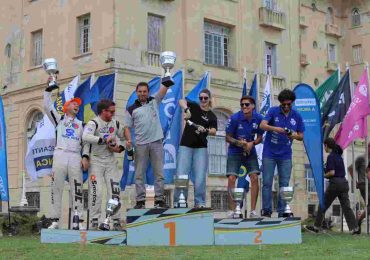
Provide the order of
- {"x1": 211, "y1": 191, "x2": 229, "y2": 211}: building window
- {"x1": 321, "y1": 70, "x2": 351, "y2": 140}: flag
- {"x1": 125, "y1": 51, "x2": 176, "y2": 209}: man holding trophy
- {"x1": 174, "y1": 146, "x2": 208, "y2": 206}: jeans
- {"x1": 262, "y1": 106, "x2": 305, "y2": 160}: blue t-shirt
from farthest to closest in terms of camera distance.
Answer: {"x1": 211, "y1": 191, "x2": 229, "y2": 211}: building window < {"x1": 321, "y1": 70, "x2": 351, "y2": 140}: flag < {"x1": 262, "y1": 106, "x2": 305, "y2": 160}: blue t-shirt < {"x1": 174, "y1": 146, "x2": 208, "y2": 206}: jeans < {"x1": 125, "y1": 51, "x2": 176, "y2": 209}: man holding trophy

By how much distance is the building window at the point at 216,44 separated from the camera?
2853 cm

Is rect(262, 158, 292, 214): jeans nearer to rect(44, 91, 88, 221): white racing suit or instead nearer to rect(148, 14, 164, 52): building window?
rect(44, 91, 88, 221): white racing suit

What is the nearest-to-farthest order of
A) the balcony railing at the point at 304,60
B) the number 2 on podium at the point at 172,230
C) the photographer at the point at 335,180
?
the number 2 on podium at the point at 172,230 < the photographer at the point at 335,180 < the balcony railing at the point at 304,60

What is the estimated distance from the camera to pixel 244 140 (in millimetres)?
11062

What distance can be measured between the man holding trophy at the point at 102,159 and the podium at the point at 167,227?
757mm

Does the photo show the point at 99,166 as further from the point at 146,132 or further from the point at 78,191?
the point at 146,132

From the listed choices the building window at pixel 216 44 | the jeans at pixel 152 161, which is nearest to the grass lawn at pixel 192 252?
the jeans at pixel 152 161

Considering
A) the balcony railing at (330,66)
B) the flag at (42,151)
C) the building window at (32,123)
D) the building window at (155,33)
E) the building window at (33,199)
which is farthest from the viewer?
the balcony railing at (330,66)

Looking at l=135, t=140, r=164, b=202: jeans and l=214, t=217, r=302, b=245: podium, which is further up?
l=135, t=140, r=164, b=202: jeans

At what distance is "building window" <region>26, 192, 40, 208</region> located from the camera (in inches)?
1083

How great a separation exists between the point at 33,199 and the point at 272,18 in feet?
44.0

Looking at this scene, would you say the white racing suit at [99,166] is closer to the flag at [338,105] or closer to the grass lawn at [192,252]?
the grass lawn at [192,252]

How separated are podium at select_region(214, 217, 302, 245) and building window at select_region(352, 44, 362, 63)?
113 ft

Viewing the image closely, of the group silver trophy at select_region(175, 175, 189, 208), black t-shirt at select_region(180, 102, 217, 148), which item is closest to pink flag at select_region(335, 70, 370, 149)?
black t-shirt at select_region(180, 102, 217, 148)
